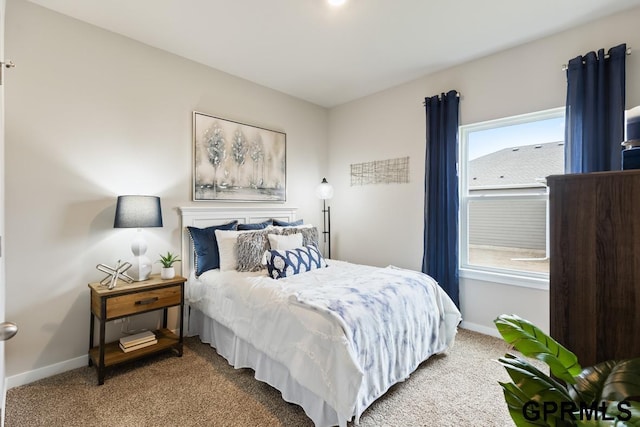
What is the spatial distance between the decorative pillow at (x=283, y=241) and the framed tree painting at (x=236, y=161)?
792mm

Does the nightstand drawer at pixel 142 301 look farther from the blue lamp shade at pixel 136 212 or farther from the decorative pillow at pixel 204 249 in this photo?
the blue lamp shade at pixel 136 212

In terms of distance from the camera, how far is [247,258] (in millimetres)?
2805

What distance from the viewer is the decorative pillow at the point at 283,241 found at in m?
2.92

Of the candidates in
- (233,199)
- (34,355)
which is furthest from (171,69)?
(34,355)

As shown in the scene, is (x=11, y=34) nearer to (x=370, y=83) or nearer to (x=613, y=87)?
(x=370, y=83)

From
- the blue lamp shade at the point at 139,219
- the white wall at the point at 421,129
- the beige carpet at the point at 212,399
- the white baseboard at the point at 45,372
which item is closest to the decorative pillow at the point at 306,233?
the white wall at the point at 421,129

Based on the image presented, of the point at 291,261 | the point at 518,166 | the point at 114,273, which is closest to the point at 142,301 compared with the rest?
the point at 114,273

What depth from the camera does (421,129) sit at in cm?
344

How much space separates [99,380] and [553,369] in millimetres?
2705

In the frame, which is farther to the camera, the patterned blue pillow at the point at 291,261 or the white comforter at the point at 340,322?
the patterned blue pillow at the point at 291,261

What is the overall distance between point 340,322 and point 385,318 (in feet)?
1.34

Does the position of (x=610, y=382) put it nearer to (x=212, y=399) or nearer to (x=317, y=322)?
(x=317, y=322)

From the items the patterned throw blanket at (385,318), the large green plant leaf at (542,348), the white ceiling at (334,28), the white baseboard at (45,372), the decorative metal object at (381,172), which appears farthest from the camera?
the decorative metal object at (381,172)
